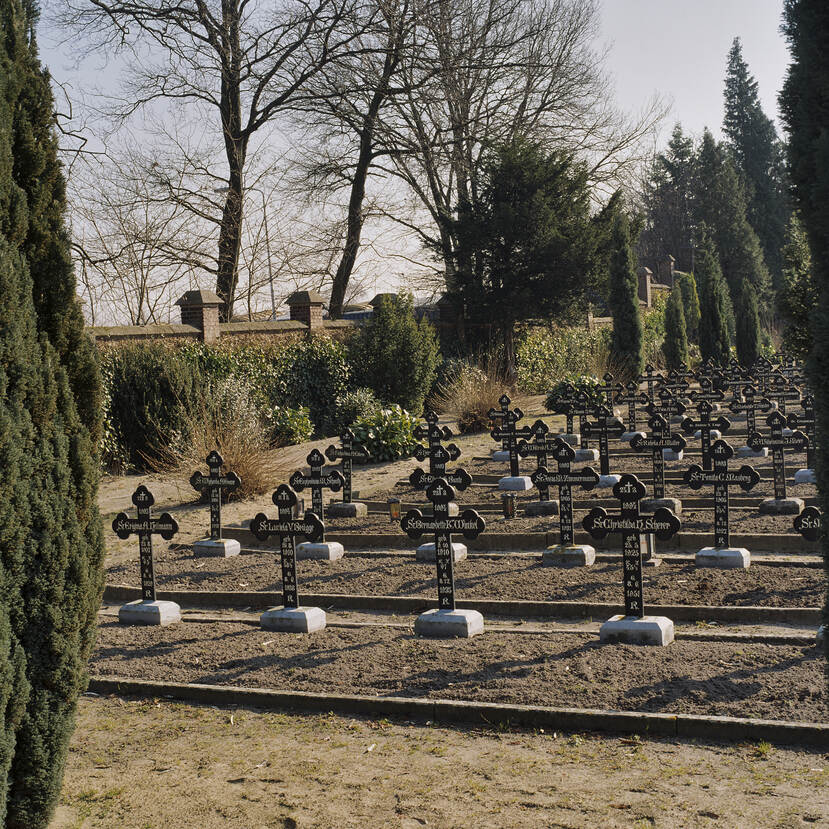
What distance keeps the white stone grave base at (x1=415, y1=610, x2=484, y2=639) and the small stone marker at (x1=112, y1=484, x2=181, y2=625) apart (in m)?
2.05

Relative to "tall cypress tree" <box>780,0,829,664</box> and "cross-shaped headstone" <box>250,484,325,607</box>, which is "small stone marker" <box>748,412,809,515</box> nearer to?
"cross-shaped headstone" <box>250,484,325,607</box>

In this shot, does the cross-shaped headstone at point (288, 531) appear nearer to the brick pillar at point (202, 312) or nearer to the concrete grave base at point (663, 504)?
the concrete grave base at point (663, 504)

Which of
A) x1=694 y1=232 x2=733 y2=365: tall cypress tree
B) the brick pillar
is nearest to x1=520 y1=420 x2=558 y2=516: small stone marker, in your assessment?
the brick pillar

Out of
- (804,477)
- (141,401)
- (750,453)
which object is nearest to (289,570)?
(804,477)

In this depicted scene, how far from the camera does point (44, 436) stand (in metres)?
3.90

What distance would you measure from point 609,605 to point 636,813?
9.84ft

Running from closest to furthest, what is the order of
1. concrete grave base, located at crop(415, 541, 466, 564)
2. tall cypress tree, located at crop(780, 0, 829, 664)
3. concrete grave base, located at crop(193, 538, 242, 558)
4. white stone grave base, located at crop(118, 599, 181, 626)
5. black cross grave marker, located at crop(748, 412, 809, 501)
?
tall cypress tree, located at crop(780, 0, 829, 664), white stone grave base, located at crop(118, 599, 181, 626), concrete grave base, located at crop(415, 541, 466, 564), concrete grave base, located at crop(193, 538, 242, 558), black cross grave marker, located at crop(748, 412, 809, 501)

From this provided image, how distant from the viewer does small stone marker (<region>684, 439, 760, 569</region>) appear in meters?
7.95

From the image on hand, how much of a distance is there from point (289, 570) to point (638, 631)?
252 centimetres

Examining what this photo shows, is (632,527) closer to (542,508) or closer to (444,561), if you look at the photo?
(444,561)

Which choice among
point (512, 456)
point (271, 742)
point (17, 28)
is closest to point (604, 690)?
point (271, 742)

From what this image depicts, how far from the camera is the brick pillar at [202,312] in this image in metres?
18.3

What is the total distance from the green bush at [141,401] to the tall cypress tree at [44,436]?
36.9ft

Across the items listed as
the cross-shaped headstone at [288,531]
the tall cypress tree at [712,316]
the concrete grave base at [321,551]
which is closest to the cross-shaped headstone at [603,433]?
the concrete grave base at [321,551]
